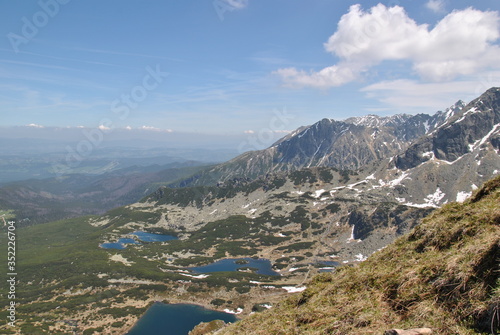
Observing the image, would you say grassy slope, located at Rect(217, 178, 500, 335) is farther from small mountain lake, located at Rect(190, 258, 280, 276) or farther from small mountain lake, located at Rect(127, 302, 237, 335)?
small mountain lake, located at Rect(190, 258, 280, 276)

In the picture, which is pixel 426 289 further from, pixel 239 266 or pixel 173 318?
pixel 239 266

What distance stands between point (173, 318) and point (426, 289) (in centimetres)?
12782

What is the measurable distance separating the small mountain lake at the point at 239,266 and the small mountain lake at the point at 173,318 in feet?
178

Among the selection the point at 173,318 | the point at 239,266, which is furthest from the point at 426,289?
the point at 239,266

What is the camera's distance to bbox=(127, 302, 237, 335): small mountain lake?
10738 centimetres

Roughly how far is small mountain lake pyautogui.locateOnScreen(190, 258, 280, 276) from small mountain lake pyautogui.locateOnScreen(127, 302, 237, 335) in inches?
2137

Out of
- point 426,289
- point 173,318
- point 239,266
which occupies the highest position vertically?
point 426,289

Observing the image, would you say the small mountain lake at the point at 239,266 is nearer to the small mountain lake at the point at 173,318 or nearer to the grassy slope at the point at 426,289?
the small mountain lake at the point at 173,318

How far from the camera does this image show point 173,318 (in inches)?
4636

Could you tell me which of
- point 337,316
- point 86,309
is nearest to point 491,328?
point 337,316

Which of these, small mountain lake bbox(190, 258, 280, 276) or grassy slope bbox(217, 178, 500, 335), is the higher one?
grassy slope bbox(217, 178, 500, 335)

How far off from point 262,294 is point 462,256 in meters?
134

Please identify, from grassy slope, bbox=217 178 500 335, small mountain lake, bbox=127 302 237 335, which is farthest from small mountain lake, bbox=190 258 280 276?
grassy slope, bbox=217 178 500 335

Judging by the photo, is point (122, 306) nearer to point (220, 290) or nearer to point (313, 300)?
point (220, 290)
